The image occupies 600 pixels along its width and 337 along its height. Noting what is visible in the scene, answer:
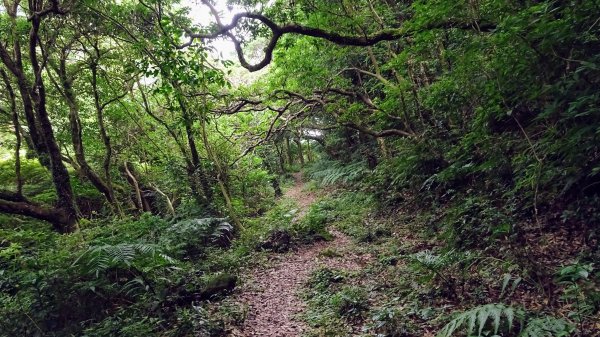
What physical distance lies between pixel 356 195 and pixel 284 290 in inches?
278

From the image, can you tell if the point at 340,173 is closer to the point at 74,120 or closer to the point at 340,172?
the point at 340,172

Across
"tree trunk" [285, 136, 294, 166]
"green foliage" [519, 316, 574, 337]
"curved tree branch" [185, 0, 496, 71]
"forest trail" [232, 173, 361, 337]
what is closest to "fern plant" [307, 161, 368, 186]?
"forest trail" [232, 173, 361, 337]

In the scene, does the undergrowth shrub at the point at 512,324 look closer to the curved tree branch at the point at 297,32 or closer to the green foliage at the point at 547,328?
the green foliage at the point at 547,328

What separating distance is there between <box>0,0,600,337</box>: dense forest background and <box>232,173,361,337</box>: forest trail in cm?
29

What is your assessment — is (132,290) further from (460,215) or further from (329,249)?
(460,215)

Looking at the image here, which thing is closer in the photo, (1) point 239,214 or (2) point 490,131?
(2) point 490,131

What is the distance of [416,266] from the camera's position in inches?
195

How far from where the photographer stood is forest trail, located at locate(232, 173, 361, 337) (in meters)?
5.04

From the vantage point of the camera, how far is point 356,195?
13.1 meters

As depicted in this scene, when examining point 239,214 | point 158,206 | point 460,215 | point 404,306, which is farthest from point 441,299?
point 158,206

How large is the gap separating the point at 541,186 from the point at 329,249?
448 centimetres

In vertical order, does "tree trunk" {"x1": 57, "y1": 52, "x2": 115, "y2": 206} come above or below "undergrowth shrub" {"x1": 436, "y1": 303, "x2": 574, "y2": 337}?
above

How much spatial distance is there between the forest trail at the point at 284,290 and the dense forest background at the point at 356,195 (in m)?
0.29

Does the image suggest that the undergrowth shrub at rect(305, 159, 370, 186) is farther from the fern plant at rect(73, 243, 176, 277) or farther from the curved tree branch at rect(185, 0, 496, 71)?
the fern plant at rect(73, 243, 176, 277)
